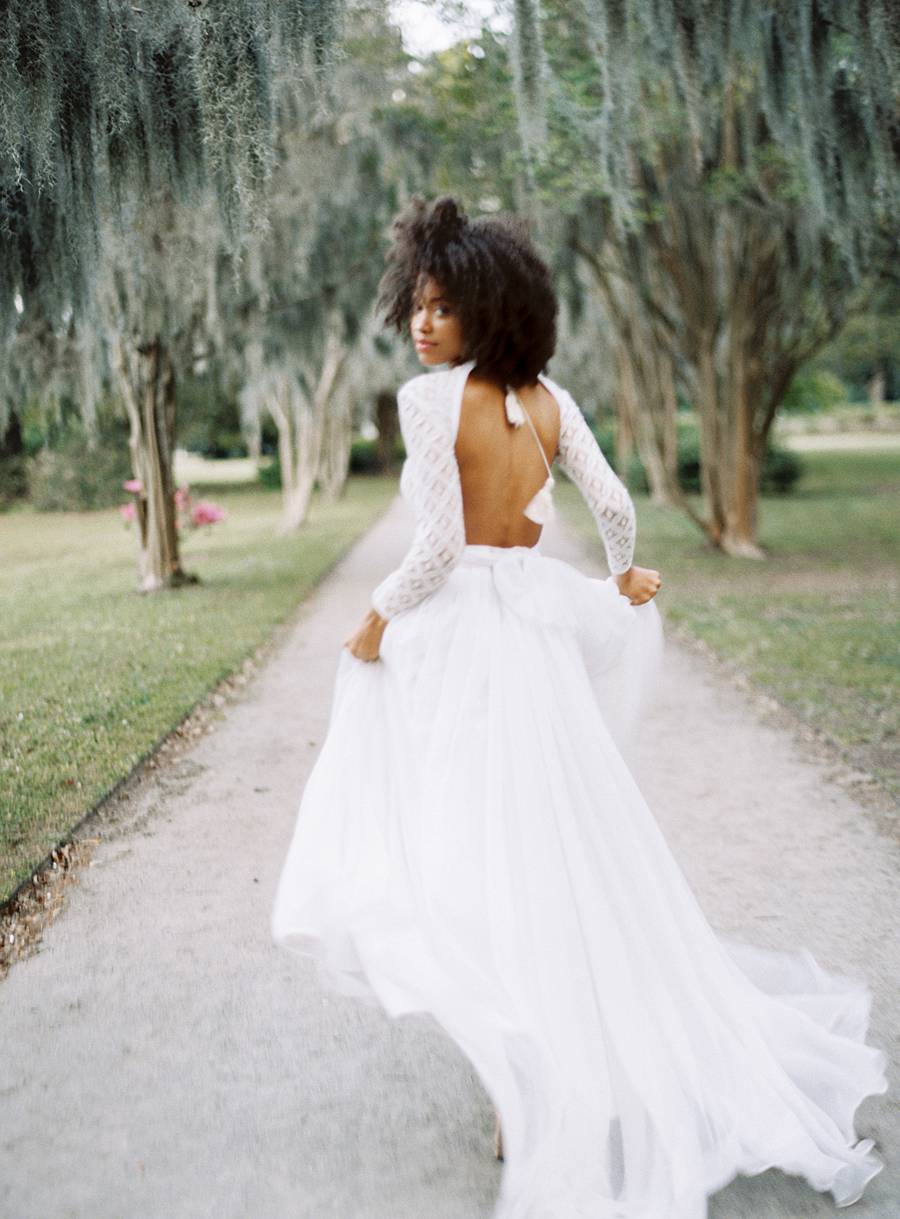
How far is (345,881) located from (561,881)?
0.46m

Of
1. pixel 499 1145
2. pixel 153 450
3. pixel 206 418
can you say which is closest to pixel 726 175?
pixel 153 450

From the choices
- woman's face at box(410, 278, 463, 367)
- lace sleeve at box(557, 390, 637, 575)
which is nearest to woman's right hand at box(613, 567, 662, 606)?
lace sleeve at box(557, 390, 637, 575)

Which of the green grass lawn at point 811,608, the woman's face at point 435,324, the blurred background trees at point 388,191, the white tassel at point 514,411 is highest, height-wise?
the blurred background trees at point 388,191

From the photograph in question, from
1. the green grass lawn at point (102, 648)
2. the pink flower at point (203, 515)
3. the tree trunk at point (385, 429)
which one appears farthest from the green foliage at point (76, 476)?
the tree trunk at point (385, 429)

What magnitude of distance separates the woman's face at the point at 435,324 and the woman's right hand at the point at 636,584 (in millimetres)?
721

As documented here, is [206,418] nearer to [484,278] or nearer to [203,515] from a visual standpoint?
[203,515]

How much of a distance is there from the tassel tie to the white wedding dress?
0.02m

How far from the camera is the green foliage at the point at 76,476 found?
26.5 meters

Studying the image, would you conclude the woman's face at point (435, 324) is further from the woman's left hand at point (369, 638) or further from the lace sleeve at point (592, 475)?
the woman's left hand at point (369, 638)

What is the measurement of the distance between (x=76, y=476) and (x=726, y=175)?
63.7ft

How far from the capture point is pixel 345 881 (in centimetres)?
252

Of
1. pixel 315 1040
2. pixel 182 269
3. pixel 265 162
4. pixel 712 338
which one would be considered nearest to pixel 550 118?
pixel 182 269

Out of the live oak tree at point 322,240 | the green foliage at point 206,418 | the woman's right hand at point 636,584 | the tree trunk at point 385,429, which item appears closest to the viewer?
the woman's right hand at point 636,584

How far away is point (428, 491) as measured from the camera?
2492 mm
